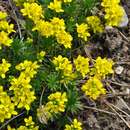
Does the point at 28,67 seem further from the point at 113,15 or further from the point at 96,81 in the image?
the point at 113,15

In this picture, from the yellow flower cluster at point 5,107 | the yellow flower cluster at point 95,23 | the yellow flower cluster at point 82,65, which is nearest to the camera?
the yellow flower cluster at point 5,107

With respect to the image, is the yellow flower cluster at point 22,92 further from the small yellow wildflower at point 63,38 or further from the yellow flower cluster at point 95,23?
the yellow flower cluster at point 95,23

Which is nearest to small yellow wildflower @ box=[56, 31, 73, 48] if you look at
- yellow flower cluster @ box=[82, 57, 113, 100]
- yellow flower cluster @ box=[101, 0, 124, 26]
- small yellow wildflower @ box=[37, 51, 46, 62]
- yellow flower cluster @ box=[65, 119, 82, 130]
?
small yellow wildflower @ box=[37, 51, 46, 62]

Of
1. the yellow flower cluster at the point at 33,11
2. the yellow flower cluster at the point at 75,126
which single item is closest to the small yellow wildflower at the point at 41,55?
the yellow flower cluster at the point at 33,11

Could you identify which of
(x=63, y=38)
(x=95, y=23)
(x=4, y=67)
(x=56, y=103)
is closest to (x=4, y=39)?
(x=4, y=67)

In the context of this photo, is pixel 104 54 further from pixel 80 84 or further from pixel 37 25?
pixel 37 25

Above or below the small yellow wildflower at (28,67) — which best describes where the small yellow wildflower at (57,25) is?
above

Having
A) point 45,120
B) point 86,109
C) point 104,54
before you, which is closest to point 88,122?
point 86,109
